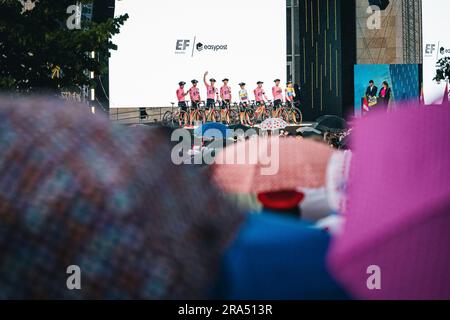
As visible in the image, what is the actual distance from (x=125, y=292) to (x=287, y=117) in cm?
1892

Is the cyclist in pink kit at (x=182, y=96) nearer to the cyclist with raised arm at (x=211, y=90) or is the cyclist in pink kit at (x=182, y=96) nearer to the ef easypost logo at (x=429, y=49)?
the cyclist with raised arm at (x=211, y=90)

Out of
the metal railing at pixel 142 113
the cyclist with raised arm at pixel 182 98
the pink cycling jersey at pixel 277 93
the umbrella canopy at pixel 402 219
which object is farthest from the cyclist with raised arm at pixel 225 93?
the umbrella canopy at pixel 402 219

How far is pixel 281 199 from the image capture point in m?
0.79

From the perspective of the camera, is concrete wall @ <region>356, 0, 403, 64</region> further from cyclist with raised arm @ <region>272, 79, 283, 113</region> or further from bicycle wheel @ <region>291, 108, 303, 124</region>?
cyclist with raised arm @ <region>272, 79, 283, 113</region>

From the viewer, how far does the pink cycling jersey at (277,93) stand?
18.2 metres

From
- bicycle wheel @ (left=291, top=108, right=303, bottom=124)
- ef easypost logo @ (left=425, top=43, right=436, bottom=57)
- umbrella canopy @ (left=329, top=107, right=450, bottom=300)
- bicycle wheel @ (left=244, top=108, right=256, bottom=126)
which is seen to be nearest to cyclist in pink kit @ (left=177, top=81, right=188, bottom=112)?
bicycle wheel @ (left=244, top=108, right=256, bottom=126)

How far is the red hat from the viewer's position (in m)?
0.78

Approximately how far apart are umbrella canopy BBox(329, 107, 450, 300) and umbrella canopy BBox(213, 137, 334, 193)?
110mm

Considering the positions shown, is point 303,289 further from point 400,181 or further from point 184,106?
point 184,106

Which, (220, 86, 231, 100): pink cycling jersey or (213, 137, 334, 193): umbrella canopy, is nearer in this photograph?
(213, 137, 334, 193): umbrella canopy

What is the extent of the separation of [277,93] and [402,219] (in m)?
17.8

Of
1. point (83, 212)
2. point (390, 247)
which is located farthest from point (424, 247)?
point (83, 212)

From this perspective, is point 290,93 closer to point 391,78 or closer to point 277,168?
point 391,78

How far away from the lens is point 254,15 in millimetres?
17781
